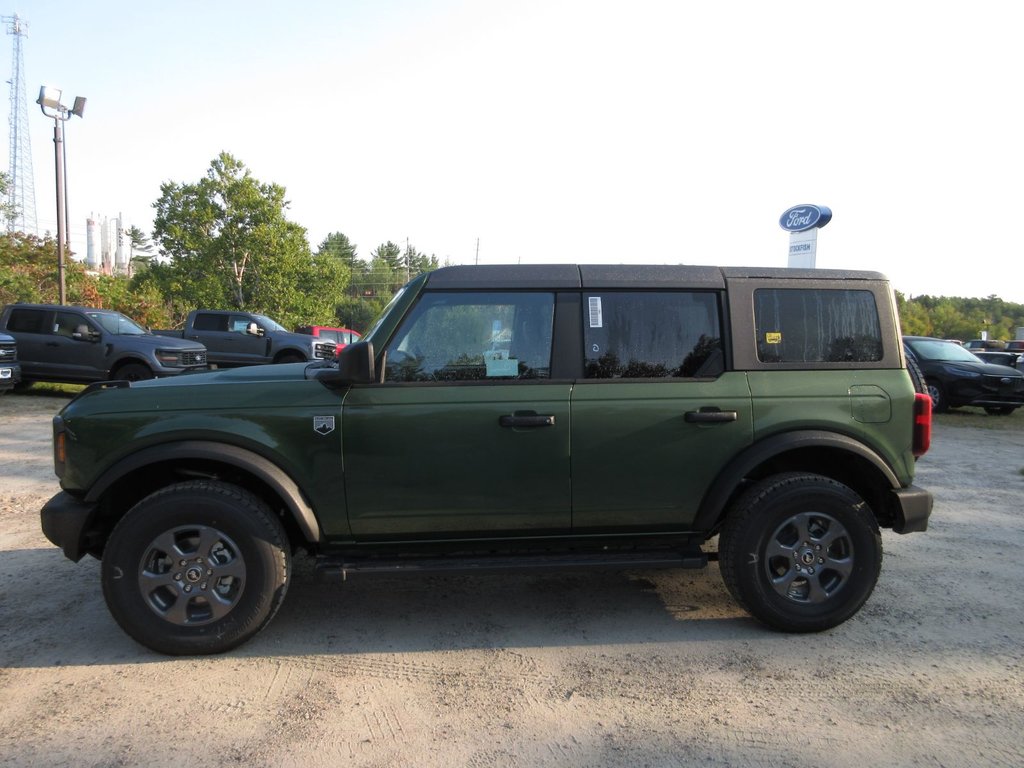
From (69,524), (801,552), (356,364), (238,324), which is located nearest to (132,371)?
(238,324)

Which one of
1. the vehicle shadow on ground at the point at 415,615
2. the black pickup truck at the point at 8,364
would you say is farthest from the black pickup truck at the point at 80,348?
the vehicle shadow on ground at the point at 415,615

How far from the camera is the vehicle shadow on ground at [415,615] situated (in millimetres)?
3436

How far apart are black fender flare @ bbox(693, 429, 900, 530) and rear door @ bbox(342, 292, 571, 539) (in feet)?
2.53

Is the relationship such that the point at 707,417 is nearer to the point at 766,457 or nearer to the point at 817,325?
the point at 766,457

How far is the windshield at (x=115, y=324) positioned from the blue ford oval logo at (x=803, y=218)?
1341 cm

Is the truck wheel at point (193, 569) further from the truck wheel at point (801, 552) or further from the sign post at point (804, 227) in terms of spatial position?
the sign post at point (804, 227)

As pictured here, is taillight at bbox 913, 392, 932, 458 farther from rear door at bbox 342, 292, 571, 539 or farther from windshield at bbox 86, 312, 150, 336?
windshield at bbox 86, 312, 150, 336

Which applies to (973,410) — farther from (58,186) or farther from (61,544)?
(58,186)

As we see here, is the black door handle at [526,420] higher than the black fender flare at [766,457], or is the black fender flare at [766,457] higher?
the black door handle at [526,420]

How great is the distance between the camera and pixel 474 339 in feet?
11.6

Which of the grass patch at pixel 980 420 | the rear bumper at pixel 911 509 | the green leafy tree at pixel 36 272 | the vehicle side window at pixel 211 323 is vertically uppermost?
the green leafy tree at pixel 36 272

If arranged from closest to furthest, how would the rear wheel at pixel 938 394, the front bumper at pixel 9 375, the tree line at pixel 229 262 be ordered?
the front bumper at pixel 9 375 < the rear wheel at pixel 938 394 < the tree line at pixel 229 262

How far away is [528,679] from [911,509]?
7.47 ft

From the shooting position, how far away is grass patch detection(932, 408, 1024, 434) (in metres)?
11.9
